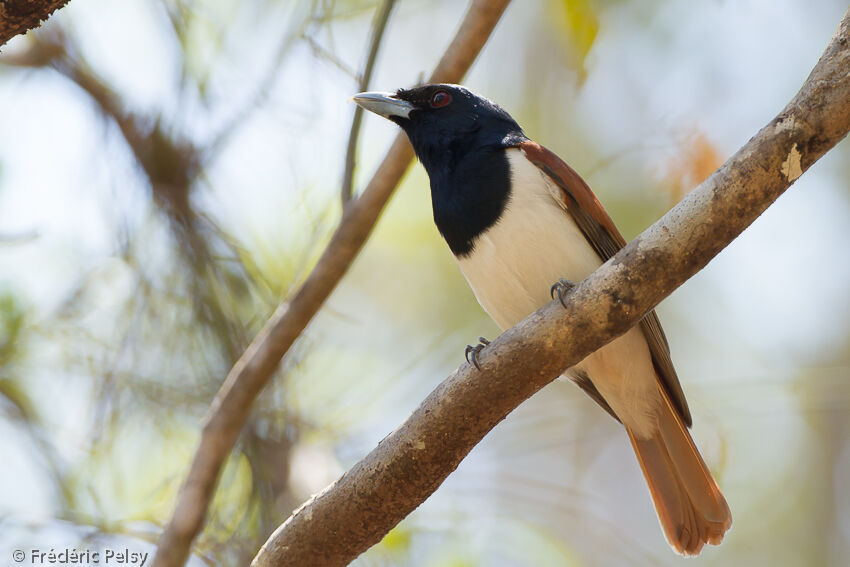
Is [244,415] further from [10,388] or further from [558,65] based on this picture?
[558,65]

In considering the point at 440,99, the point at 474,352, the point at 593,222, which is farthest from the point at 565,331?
the point at 440,99

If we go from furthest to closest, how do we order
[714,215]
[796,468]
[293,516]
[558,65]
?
1. [796,468]
2. [558,65]
3. [293,516]
4. [714,215]

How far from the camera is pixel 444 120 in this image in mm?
3861

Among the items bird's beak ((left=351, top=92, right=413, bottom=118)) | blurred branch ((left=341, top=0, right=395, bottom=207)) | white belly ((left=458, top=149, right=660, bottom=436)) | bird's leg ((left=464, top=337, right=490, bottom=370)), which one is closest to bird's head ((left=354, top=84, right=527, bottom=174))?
bird's beak ((left=351, top=92, right=413, bottom=118))

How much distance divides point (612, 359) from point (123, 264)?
8.84ft

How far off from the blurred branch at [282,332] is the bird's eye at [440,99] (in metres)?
0.16

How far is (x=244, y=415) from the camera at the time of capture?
11.7 ft

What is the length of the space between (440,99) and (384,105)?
0.27 meters

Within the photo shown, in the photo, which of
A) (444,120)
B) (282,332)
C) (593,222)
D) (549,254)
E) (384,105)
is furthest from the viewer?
(384,105)

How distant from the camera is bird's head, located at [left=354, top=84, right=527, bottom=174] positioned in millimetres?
3699

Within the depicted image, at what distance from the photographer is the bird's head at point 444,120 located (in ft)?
12.1

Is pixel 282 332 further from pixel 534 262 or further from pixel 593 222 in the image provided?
pixel 593 222

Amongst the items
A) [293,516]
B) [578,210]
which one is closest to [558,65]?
[578,210]

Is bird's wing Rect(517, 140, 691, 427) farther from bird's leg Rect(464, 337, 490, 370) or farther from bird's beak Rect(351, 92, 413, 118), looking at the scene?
bird's beak Rect(351, 92, 413, 118)
